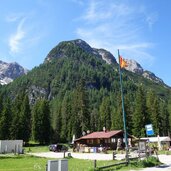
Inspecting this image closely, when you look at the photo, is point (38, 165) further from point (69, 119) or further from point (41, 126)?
point (69, 119)

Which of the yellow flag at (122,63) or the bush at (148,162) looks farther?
the yellow flag at (122,63)

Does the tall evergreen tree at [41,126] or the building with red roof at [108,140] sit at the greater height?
the tall evergreen tree at [41,126]

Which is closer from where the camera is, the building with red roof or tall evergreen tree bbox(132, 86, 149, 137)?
the building with red roof

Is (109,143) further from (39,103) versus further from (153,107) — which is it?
(39,103)

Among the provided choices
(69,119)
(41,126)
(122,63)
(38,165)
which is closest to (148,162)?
(122,63)

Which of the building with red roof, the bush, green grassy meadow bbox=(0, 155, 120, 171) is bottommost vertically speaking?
green grassy meadow bbox=(0, 155, 120, 171)

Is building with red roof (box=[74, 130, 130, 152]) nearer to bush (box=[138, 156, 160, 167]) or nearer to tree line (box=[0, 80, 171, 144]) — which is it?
tree line (box=[0, 80, 171, 144])

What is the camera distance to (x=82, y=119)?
9006 cm

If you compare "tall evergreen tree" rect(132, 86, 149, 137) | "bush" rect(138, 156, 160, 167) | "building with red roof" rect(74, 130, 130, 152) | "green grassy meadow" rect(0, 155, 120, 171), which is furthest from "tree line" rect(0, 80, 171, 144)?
"bush" rect(138, 156, 160, 167)

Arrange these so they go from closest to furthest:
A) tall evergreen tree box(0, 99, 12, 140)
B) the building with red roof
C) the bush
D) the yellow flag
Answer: the bush, the yellow flag, the building with red roof, tall evergreen tree box(0, 99, 12, 140)

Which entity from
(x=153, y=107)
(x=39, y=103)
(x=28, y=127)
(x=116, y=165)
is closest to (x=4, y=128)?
(x=28, y=127)

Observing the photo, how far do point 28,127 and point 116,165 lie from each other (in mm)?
65913

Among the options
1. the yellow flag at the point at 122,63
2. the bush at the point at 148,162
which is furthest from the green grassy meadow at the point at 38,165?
the yellow flag at the point at 122,63

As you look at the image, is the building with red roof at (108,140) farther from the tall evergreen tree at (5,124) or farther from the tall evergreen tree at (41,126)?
the tall evergreen tree at (41,126)
